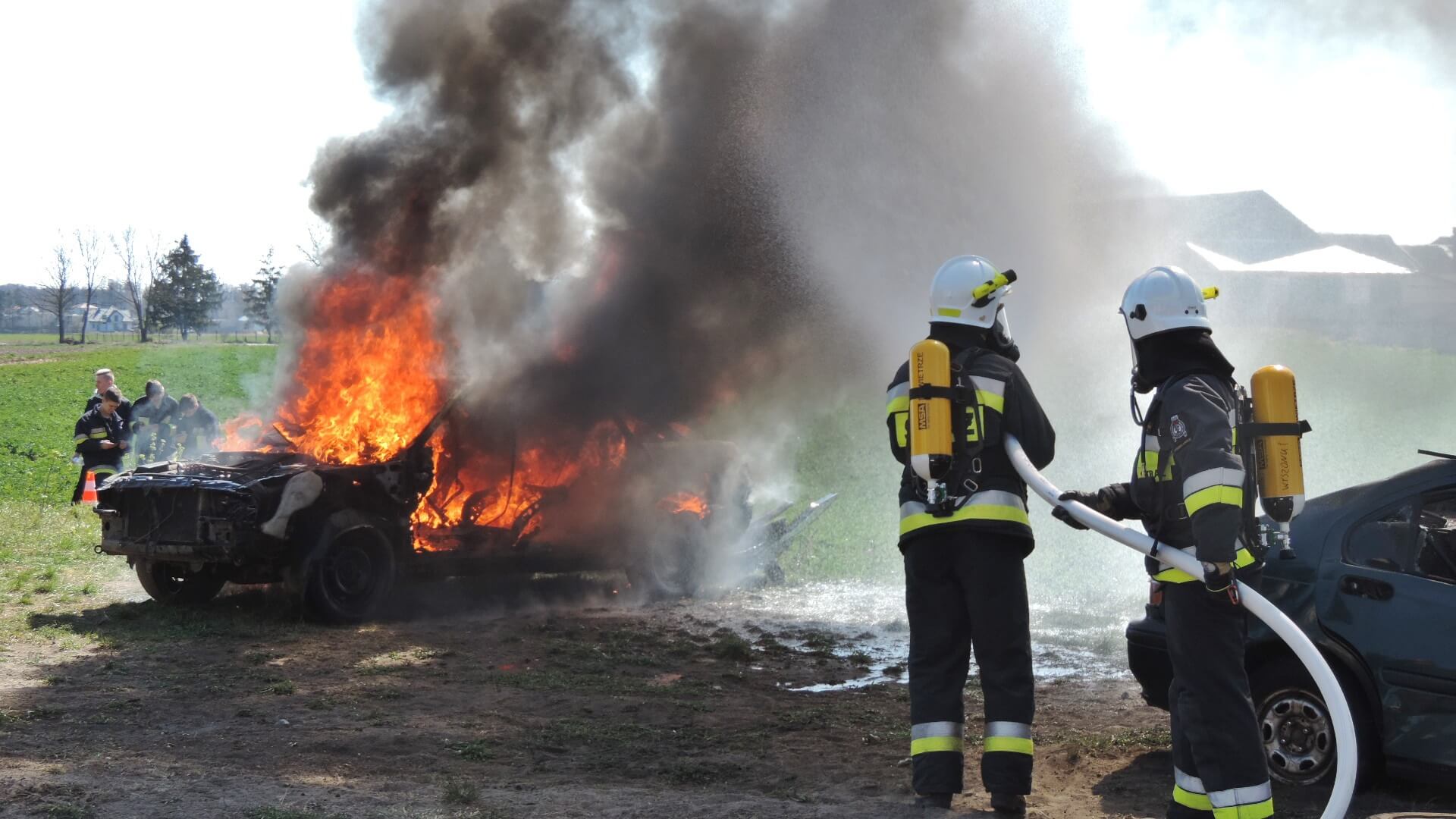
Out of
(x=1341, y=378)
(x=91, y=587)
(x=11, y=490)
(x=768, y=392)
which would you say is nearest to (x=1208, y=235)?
(x=1341, y=378)

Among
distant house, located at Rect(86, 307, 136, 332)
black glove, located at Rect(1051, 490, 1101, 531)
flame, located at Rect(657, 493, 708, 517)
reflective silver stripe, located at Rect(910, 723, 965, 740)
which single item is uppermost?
distant house, located at Rect(86, 307, 136, 332)

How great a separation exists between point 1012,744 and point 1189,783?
0.68 meters

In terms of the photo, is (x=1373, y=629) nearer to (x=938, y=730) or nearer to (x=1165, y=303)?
(x=1165, y=303)

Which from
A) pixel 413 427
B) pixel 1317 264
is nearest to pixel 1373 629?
pixel 413 427

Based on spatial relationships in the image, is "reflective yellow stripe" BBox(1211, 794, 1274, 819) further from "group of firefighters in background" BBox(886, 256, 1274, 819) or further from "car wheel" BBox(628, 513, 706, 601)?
"car wheel" BBox(628, 513, 706, 601)

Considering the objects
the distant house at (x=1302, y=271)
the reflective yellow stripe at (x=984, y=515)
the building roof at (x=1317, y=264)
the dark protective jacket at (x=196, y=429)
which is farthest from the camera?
the building roof at (x=1317, y=264)

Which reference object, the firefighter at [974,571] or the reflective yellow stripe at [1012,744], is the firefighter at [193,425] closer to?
the firefighter at [974,571]

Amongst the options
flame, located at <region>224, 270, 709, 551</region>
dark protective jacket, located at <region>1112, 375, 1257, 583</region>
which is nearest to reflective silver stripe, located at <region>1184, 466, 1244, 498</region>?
dark protective jacket, located at <region>1112, 375, 1257, 583</region>

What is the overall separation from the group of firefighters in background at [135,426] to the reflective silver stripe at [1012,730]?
464 inches

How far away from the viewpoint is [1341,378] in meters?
27.7

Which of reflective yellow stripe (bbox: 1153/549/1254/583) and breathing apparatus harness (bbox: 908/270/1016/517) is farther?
breathing apparatus harness (bbox: 908/270/1016/517)

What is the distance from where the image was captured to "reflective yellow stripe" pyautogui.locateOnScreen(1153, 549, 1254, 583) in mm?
4723

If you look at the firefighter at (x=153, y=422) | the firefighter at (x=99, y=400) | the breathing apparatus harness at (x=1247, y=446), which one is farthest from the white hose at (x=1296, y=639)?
the firefighter at (x=99, y=400)

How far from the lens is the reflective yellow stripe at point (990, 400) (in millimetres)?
5363
